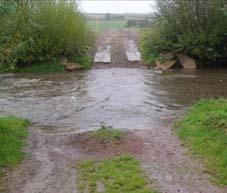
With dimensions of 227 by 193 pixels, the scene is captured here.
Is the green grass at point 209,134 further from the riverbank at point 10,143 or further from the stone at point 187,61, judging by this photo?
the stone at point 187,61

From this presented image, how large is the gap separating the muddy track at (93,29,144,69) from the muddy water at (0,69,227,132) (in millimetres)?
1079

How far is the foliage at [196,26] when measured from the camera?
20125 millimetres

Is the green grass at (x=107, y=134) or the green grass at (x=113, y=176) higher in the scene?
the green grass at (x=113, y=176)

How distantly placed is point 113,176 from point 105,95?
24.5 ft

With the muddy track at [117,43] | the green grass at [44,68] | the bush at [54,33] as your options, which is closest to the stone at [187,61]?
the muddy track at [117,43]

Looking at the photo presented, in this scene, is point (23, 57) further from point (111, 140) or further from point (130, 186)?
point (130, 186)

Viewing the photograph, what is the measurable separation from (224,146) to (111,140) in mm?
2034

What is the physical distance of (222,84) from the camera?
1662 centimetres

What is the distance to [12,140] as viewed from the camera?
A: 367 inches

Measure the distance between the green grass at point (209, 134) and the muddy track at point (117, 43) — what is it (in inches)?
360

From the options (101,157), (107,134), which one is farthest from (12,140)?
(101,157)

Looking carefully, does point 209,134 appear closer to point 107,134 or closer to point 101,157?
point 107,134

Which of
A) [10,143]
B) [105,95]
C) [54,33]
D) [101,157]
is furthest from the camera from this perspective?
[54,33]

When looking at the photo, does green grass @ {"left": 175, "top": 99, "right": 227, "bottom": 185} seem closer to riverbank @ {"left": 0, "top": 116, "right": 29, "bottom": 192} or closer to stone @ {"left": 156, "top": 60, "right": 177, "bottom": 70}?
riverbank @ {"left": 0, "top": 116, "right": 29, "bottom": 192}
